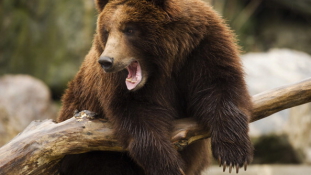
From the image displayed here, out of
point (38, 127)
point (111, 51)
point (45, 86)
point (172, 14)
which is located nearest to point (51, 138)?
point (38, 127)

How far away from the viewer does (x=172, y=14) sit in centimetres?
425

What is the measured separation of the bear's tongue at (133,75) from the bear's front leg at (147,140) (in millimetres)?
201

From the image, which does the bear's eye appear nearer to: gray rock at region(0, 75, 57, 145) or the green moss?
gray rock at region(0, 75, 57, 145)

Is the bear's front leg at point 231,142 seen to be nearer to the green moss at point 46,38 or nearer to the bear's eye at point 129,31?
the bear's eye at point 129,31

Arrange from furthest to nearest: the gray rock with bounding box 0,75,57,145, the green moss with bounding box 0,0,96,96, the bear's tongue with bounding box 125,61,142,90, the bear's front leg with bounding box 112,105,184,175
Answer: the green moss with bounding box 0,0,96,96
the gray rock with bounding box 0,75,57,145
the bear's tongue with bounding box 125,61,142,90
the bear's front leg with bounding box 112,105,184,175

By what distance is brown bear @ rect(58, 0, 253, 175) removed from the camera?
13.9ft

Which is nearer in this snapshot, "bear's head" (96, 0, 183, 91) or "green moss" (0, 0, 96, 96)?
"bear's head" (96, 0, 183, 91)

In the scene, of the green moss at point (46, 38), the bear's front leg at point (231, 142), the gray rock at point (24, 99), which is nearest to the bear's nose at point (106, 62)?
the bear's front leg at point (231, 142)

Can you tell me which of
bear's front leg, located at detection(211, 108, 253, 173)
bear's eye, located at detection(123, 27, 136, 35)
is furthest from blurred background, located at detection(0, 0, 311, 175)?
bear's eye, located at detection(123, 27, 136, 35)

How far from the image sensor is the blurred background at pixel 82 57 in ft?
28.4

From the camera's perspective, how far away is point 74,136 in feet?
13.8

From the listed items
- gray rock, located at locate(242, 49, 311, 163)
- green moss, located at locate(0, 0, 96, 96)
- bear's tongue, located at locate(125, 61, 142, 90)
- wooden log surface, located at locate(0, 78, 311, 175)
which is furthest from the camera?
green moss, located at locate(0, 0, 96, 96)

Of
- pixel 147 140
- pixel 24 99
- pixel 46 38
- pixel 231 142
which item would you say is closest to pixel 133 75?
pixel 147 140

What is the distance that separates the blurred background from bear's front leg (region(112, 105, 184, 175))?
4138 millimetres
